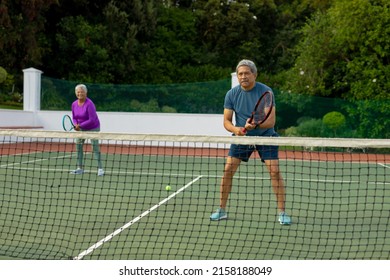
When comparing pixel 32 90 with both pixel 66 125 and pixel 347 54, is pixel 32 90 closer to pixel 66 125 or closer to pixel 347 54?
pixel 66 125

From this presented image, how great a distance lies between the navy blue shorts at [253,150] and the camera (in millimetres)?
5164

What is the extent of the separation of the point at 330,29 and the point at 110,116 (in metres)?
7.89

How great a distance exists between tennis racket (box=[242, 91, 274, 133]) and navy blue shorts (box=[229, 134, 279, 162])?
0.20 metres

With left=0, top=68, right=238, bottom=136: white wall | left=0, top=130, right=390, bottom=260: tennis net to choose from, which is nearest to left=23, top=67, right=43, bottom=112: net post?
left=0, top=68, right=238, bottom=136: white wall

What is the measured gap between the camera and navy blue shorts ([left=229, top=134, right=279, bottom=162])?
5.16 metres

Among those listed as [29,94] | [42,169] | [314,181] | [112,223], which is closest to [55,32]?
[29,94]

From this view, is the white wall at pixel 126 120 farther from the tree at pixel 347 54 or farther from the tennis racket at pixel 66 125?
the tennis racket at pixel 66 125

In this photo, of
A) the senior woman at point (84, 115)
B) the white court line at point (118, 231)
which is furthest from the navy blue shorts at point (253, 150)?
the senior woman at point (84, 115)

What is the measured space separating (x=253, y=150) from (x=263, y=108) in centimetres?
42

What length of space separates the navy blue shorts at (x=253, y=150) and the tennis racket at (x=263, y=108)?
0.67ft

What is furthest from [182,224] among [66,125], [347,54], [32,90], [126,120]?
[347,54]

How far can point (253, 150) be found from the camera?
518 centimetres

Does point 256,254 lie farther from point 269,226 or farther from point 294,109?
point 294,109

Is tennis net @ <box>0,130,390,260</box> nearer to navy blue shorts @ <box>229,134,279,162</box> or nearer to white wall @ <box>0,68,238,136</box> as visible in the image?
navy blue shorts @ <box>229,134,279,162</box>
